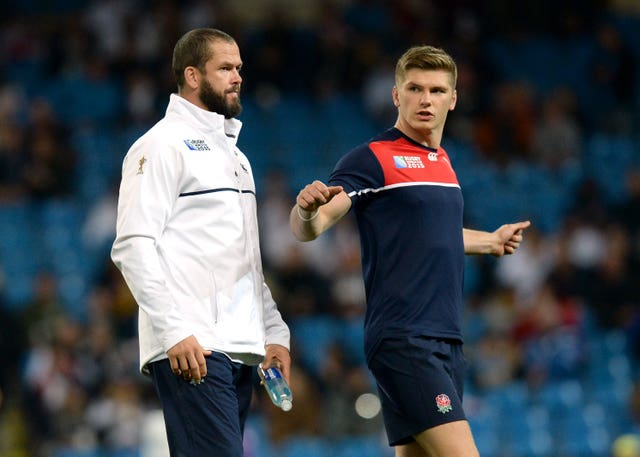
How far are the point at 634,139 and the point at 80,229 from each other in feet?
21.4

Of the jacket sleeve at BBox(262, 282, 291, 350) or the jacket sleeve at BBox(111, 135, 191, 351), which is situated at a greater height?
the jacket sleeve at BBox(111, 135, 191, 351)

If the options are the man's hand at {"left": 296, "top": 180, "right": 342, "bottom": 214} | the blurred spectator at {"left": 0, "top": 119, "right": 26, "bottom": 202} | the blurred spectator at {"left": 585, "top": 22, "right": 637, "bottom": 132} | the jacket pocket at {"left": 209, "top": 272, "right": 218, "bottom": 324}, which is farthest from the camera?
the blurred spectator at {"left": 585, "top": 22, "right": 637, "bottom": 132}

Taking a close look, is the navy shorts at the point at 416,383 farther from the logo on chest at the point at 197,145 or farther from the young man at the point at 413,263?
the logo on chest at the point at 197,145

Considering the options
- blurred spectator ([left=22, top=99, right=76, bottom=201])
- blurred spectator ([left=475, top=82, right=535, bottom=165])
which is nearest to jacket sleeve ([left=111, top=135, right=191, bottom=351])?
blurred spectator ([left=22, top=99, right=76, bottom=201])

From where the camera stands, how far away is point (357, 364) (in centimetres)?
1162

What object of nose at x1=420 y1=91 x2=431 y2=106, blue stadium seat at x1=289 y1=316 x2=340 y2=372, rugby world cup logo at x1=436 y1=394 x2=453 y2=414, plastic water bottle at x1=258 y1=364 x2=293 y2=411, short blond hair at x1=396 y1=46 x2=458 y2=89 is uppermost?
short blond hair at x1=396 y1=46 x2=458 y2=89

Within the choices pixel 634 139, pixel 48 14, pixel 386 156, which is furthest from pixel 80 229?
pixel 386 156

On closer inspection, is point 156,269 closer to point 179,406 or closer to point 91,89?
point 179,406

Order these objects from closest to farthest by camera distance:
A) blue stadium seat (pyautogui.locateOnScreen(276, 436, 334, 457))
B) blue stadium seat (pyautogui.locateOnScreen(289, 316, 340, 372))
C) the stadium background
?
blue stadium seat (pyautogui.locateOnScreen(276, 436, 334, 457)) → the stadium background → blue stadium seat (pyautogui.locateOnScreen(289, 316, 340, 372))

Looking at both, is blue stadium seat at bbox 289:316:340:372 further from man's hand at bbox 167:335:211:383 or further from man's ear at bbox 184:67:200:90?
man's hand at bbox 167:335:211:383

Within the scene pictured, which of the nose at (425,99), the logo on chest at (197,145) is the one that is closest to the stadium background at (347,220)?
the logo on chest at (197,145)

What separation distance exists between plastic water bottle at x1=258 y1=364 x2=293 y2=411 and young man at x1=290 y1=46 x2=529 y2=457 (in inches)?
16.5

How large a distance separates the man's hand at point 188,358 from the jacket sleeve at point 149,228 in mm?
24

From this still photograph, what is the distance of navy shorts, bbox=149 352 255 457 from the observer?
475 cm
